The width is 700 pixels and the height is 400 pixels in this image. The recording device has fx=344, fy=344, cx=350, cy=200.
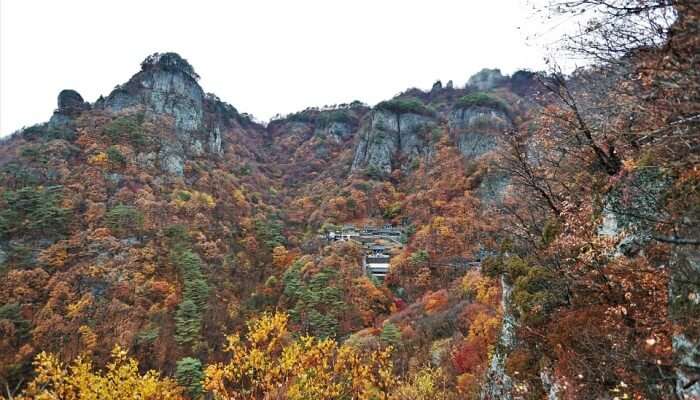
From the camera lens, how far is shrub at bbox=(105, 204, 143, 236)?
120 ft

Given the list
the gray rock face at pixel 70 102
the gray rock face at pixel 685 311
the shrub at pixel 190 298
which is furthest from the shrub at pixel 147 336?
the gray rock face at pixel 70 102

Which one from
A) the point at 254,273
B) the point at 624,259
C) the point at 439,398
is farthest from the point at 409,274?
the point at 624,259

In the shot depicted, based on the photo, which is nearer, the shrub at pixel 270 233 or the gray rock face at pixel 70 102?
the shrub at pixel 270 233

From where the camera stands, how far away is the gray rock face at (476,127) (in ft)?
185

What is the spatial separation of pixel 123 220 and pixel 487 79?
88804mm

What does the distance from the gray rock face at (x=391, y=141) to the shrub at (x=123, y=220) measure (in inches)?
1514

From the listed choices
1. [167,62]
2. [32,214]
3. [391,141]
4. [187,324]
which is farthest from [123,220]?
[391,141]

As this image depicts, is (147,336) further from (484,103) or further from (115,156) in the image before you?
(484,103)

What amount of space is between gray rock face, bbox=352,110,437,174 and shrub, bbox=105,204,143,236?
38.5 m

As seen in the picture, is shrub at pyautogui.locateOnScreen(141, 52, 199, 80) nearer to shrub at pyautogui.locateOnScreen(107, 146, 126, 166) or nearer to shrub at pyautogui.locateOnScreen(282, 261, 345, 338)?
shrub at pyautogui.locateOnScreen(107, 146, 126, 166)

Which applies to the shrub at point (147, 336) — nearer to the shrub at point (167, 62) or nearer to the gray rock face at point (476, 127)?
the gray rock face at point (476, 127)

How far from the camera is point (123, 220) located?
37312 mm

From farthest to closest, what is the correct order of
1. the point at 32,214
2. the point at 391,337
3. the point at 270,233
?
the point at 270,233 < the point at 32,214 < the point at 391,337

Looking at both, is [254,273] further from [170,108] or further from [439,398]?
[170,108]
